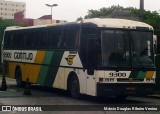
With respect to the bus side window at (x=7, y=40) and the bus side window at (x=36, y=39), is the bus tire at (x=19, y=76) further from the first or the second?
the bus side window at (x=36, y=39)

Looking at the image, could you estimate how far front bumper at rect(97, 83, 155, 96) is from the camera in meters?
16.5

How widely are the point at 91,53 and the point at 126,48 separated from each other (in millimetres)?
1356

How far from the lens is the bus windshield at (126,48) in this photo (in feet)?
54.6

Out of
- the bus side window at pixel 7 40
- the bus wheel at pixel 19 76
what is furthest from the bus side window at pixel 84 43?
the bus side window at pixel 7 40

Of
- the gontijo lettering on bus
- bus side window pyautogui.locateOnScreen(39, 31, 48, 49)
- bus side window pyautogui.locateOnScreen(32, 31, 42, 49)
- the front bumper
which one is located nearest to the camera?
the front bumper

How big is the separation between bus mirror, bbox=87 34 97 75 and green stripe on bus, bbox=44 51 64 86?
9.27ft

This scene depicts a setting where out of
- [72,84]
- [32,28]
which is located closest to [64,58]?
[72,84]

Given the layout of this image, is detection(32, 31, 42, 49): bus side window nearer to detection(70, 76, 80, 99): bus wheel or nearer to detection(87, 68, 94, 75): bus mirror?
detection(70, 76, 80, 99): bus wheel

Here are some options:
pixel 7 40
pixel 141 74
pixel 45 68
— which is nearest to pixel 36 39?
pixel 45 68

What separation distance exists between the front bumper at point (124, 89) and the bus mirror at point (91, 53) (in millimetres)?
847

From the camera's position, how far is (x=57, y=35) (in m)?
20.6

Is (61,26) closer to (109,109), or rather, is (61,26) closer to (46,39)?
(46,39)

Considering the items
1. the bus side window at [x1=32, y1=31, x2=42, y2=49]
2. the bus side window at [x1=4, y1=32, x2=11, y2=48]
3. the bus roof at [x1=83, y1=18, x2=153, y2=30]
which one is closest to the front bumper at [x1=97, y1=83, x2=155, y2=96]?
the bus roof at [x1=83, y1=18, x2=153, y2=30]

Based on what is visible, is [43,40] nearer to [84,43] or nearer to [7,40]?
[84,43]
